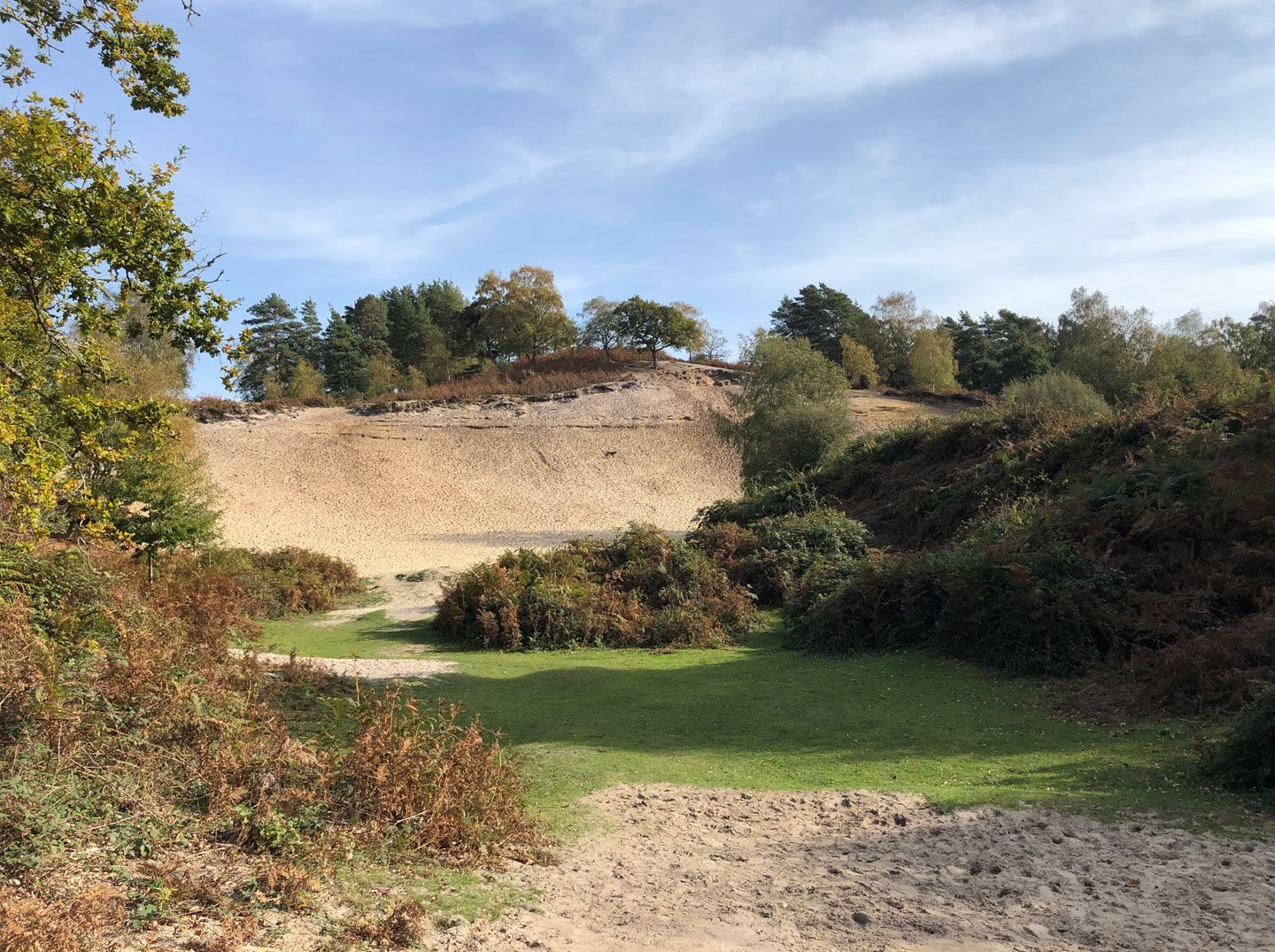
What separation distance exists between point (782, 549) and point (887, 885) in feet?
40.1

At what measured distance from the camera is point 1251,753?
579 centimetres

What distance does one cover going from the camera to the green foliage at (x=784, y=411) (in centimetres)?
3075

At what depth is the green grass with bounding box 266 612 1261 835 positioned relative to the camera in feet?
20.0

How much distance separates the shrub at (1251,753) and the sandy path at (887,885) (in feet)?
3.47

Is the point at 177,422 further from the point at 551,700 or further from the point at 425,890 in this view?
the point at 425,890

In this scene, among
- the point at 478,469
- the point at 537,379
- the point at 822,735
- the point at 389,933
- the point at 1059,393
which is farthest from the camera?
the point at 537,379

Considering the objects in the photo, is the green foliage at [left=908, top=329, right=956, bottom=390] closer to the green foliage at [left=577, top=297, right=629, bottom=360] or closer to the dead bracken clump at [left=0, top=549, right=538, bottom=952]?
the green foliage at [left=577, top=297, right=629, bottom=360]

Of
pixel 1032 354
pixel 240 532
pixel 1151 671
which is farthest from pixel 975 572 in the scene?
pixel 1032 354

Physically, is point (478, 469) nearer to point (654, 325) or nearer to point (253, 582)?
point (654, 325)

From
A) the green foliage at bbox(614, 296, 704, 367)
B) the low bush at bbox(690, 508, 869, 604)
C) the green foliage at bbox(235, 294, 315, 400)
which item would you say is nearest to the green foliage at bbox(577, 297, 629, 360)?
the green foliage at bbox(614, 296, 704, 367)

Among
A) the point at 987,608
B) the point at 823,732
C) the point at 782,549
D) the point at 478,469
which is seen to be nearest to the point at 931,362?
the point at 478,469

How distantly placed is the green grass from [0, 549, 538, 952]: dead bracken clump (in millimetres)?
989

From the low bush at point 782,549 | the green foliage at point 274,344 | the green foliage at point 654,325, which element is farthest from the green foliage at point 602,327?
the low bush at point 782,549

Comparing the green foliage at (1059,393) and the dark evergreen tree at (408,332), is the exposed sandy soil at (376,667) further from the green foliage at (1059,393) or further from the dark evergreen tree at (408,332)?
the dark evergreen tree at (408,332)
